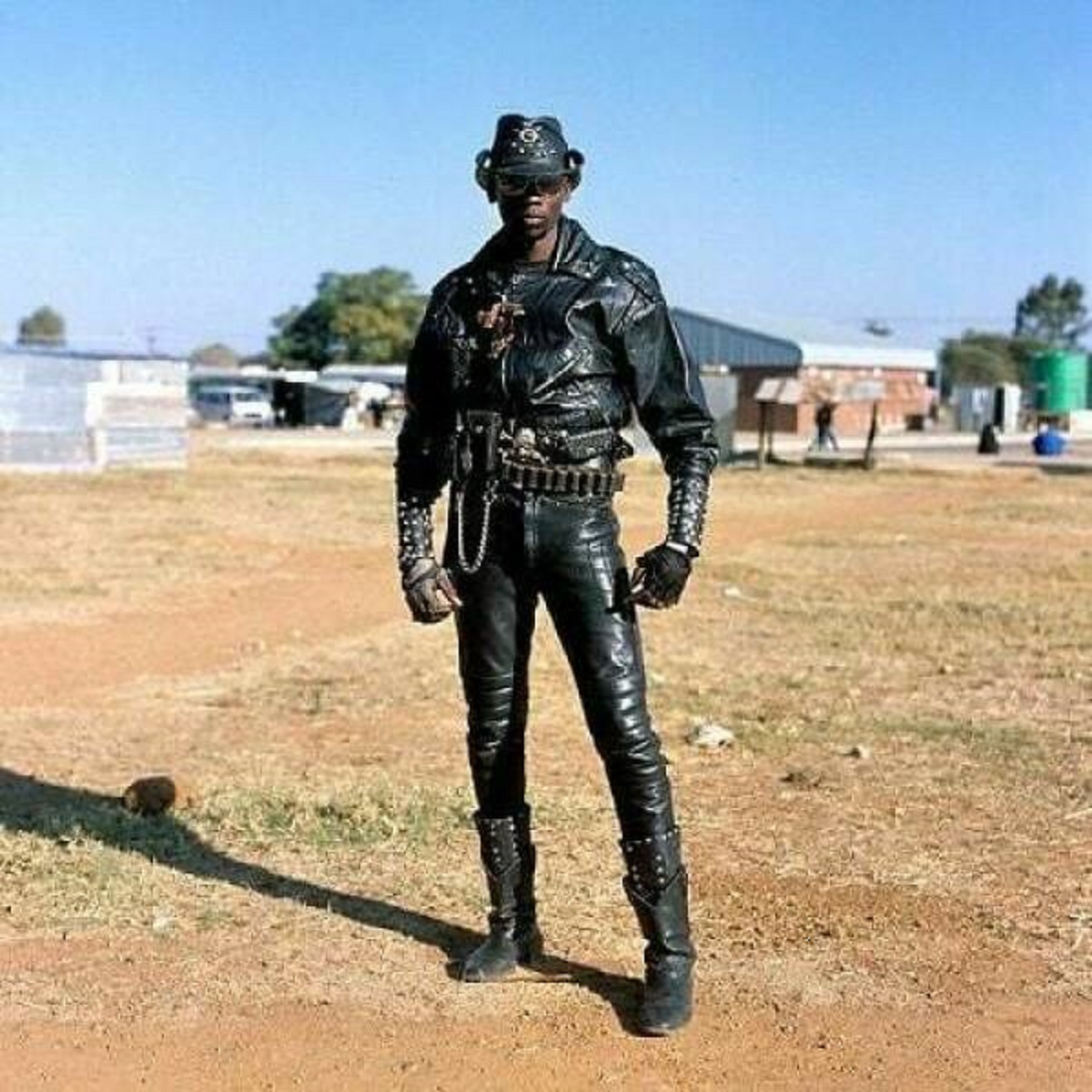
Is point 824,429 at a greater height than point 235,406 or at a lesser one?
greater

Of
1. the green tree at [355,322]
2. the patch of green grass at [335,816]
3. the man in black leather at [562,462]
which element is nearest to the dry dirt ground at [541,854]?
the patch of green grass at [335,816]

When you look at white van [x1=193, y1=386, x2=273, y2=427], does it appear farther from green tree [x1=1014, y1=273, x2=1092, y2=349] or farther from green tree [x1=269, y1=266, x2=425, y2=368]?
green tree [x1=1014, y1=273, x2=1092, y2=349]

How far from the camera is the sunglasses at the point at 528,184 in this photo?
12.3ft

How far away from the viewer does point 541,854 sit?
17.4 ft

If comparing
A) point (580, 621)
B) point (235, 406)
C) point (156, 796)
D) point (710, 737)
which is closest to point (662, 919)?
point (580, 621)

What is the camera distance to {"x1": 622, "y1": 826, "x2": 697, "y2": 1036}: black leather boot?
3902mm

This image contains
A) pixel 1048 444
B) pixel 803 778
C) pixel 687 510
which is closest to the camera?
pixel 687 510

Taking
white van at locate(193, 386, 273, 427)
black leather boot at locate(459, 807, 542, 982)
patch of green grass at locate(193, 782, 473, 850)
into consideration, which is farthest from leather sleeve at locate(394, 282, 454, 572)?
white van at locate(193, 386, 273, 427)

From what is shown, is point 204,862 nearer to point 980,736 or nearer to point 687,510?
point 687,510

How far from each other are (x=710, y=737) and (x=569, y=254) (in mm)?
3602

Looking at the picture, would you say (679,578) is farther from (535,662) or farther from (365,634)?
(365,634)

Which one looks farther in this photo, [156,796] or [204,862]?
[156,796]

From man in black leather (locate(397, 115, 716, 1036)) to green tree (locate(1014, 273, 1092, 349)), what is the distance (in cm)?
12550

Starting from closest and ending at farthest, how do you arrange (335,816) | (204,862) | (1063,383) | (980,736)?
(204,862) < (335,816) < (980,736) < (1063,383)
